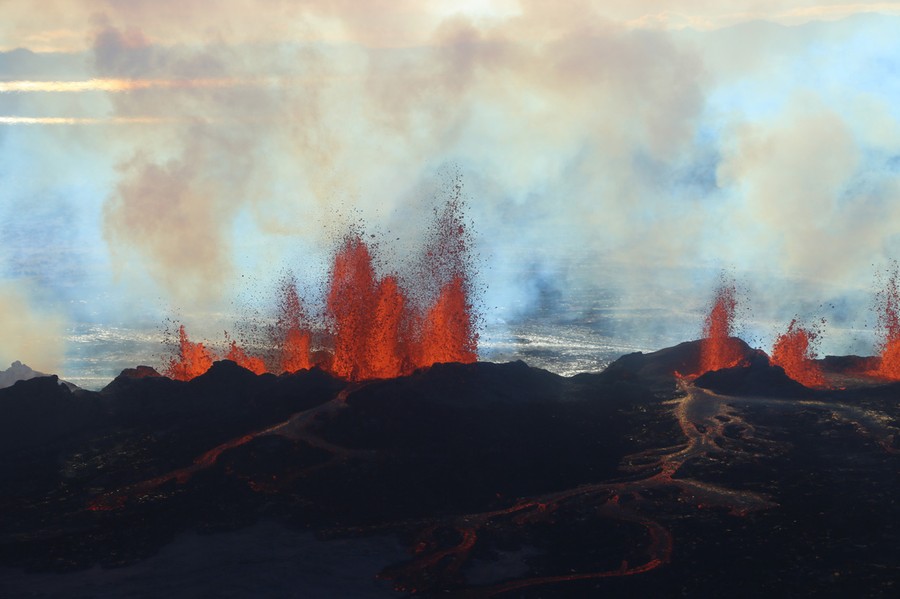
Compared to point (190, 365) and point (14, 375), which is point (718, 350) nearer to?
point (190, 365)

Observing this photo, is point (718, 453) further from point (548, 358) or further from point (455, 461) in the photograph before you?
point (548, 358)

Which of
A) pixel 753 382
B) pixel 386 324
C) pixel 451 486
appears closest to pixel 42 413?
pixel 386 324

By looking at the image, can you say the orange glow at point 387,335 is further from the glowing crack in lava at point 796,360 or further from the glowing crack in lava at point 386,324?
the glowing crack in lava at point 796,360

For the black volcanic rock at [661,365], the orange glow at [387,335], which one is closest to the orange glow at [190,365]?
the orange glow at [387,335]

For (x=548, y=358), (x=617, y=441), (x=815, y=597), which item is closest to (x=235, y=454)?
(x=617, y=441)

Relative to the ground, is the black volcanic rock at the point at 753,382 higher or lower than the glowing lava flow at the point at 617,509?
higher

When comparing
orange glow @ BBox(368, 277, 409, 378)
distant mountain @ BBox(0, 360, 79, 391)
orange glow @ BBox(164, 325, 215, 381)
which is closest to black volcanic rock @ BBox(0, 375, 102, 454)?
Result: orange glow @ BBox(164, 325, 215, 381)

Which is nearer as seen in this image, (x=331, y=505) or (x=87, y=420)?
(x=331, y=505)
